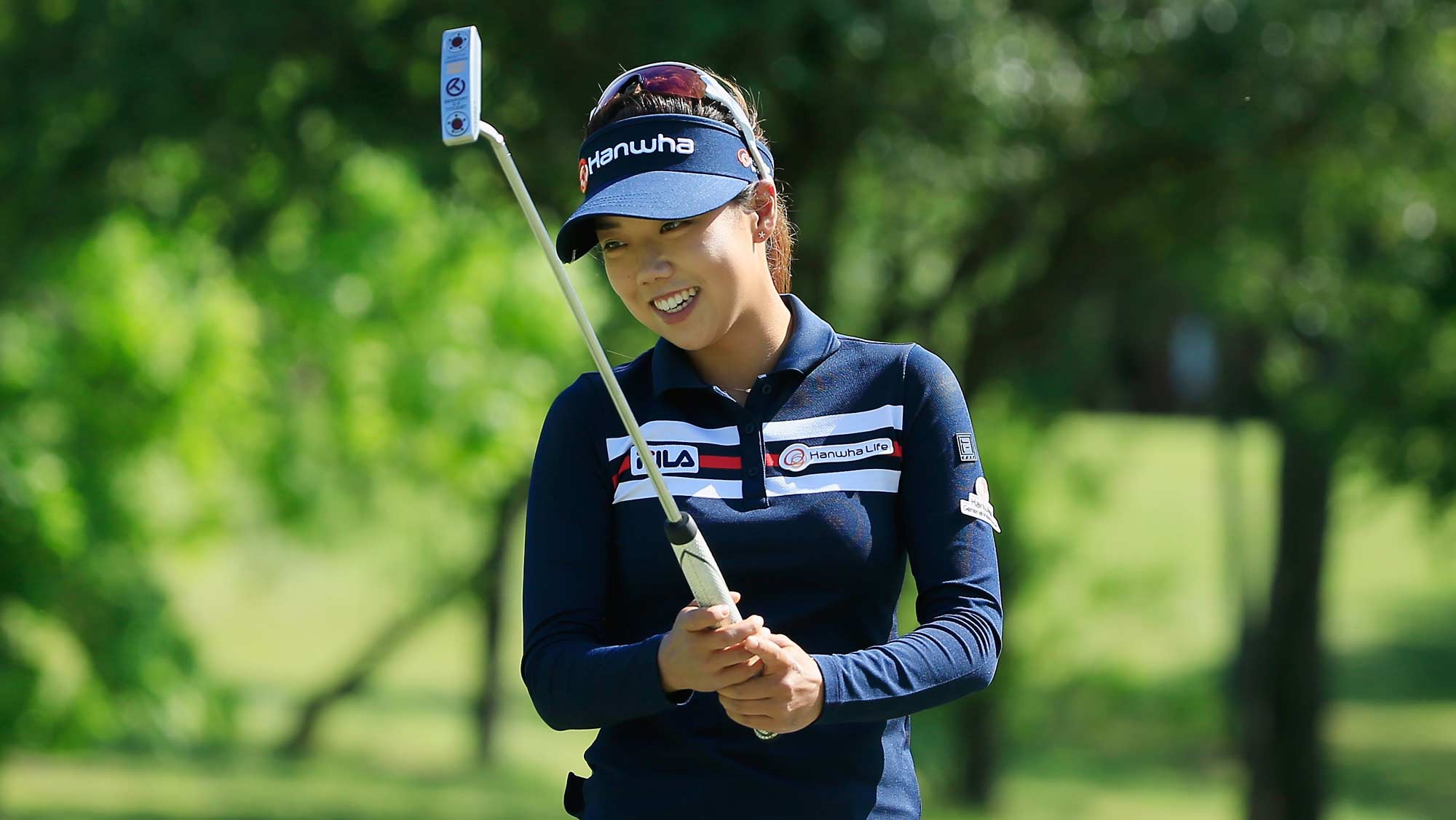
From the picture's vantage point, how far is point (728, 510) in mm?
1870

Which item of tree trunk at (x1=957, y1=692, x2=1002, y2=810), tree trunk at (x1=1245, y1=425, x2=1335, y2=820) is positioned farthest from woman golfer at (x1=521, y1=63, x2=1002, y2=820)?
tree trunk at (x1=957, y1=692, x2=1002, y2=810)

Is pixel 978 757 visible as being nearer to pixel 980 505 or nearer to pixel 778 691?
pixel 980 505

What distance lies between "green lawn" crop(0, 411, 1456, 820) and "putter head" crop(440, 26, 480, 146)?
8693 millimetres

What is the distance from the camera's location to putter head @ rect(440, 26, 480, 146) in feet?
5.84

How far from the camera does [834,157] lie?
23.4 ft

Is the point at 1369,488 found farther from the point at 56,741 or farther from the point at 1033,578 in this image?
the point at 56,741

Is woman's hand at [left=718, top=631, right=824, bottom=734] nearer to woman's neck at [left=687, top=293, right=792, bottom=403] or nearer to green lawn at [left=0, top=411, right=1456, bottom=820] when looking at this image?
woman's neck at [left=687, top=293, right=792, bottom=403]

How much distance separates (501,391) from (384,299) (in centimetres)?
105

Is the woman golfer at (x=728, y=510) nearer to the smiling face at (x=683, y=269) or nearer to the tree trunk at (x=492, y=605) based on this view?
the smiling face at (x=683, y=269)

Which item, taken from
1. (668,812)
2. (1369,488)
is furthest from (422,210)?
(668,812)

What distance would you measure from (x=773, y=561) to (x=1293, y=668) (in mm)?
10489

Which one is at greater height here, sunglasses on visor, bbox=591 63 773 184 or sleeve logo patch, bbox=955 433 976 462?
sunglasses on visor, bbox=591 63 773 184

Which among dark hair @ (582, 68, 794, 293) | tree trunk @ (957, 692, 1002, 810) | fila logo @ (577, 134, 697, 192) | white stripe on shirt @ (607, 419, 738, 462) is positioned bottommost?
tree trunk @ (957, 692, 1002, 810)

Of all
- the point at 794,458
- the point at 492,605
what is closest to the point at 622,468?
the point at 794,458
